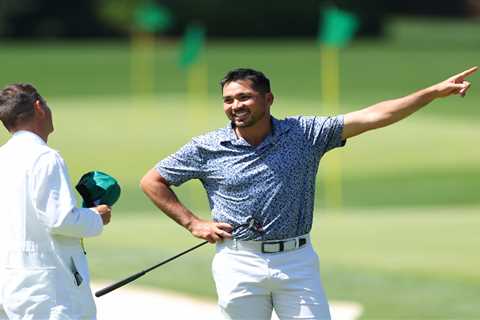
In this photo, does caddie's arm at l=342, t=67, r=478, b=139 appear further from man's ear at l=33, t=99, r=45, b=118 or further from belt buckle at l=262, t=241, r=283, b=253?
man's ear at l=33, t=99, r=45, b=118

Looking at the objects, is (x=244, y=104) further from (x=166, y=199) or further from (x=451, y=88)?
(x=451, y=88)

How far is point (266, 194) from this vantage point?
23.0 ft

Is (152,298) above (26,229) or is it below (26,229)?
below

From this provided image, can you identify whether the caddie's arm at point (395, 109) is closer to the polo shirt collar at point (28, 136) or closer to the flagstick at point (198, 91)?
the polo shirt collar at point (28, 136)

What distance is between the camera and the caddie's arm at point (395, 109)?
711 cm

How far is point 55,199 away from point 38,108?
49 cm

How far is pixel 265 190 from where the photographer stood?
23.0 feet

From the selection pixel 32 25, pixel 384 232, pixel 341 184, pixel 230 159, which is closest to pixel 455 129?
pixel 341 184

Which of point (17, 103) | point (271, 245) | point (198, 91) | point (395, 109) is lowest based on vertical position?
point (198, 91)

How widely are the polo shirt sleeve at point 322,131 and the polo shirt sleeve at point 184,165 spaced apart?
578 millimetres

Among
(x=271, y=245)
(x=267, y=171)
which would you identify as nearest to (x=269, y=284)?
(x=271, y=245)

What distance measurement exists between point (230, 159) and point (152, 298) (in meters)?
4.56

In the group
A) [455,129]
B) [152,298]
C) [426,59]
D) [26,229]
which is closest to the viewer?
[26,229]

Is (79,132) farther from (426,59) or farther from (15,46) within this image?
(15,46)
